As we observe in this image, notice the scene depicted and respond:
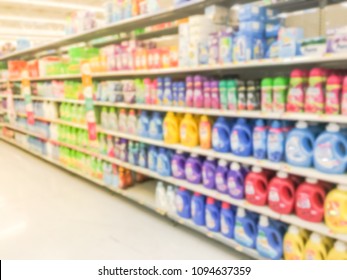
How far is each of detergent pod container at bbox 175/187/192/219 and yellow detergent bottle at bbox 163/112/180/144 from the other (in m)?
0.47

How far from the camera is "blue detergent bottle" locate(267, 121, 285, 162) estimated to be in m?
2.31

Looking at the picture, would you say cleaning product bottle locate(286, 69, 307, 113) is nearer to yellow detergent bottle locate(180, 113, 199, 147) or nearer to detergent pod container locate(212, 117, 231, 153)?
detergent pod container locate(212, 117, 231, 153)

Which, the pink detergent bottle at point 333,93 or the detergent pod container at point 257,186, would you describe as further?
the detergent pod container at point 257,186

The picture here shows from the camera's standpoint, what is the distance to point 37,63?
5.95 meters

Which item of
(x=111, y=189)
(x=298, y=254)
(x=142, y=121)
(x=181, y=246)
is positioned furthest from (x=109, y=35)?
(x=298, y=254)

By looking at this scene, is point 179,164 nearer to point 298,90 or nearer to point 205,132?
point 205,132

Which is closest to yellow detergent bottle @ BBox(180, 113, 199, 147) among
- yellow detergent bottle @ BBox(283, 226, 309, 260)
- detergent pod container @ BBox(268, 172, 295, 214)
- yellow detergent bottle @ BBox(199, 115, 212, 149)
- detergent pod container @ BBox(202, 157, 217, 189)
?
yellow detergent bottle @ BBox(199, 115, 212, 149)

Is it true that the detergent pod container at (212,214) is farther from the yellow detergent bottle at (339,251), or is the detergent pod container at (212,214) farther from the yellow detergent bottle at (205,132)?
the yellow detergent bottle at (339,251)

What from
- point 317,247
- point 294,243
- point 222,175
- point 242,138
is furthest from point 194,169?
point 317,247

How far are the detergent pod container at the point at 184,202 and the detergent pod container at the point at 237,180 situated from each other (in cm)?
57

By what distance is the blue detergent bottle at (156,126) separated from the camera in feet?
11.1

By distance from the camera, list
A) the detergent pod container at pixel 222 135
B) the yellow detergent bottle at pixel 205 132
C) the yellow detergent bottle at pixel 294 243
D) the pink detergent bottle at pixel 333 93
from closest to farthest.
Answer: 1. the pink detergent bottle at pixel 333 93
2. the yellow detergent bottle at pixel 294 243
3. the detergent pod container at pixel 222 135
4. the yellow detergent bottle at pixel 205 132

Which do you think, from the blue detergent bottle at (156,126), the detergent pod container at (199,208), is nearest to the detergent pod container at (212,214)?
the detergent pod container at (199,208)

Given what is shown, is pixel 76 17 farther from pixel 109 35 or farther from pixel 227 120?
pixel 227 120
